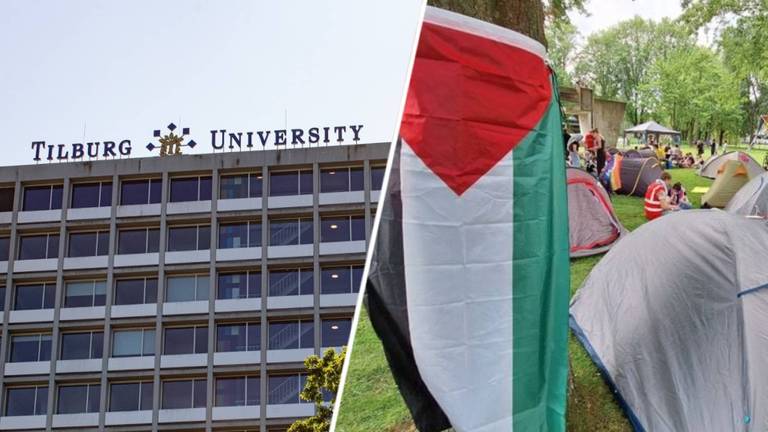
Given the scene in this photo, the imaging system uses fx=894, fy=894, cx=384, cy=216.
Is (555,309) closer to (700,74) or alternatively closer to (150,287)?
(700,74)

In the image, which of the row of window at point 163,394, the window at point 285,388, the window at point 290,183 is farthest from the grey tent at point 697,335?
the window at point 290,183

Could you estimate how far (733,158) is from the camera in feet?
10.6

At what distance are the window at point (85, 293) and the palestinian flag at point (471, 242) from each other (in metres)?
28.0

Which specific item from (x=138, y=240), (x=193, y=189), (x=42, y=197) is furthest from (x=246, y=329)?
(x=42, y=197)

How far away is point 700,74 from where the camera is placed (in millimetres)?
3217

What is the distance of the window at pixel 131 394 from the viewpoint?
89.7 feet

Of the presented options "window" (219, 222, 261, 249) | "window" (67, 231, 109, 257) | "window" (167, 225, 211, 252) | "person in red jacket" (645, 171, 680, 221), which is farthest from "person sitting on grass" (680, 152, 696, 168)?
"window" (67, 231, 109, 257)

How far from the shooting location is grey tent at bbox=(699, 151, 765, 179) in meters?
3.18

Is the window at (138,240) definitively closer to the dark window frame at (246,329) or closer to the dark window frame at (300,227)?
the dark window frame at (246,329)

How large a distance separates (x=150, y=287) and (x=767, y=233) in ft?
86.7

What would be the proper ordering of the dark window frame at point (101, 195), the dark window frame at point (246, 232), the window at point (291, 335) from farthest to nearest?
the dark window frame at point (101, 195), the dark window frame at point (246, 232), the window at point (291, 335)

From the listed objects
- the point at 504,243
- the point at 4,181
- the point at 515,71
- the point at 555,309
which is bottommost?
the point at 555,309

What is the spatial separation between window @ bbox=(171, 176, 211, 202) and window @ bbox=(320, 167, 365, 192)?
395 cm

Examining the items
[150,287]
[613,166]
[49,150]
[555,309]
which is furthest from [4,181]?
[555,309]
